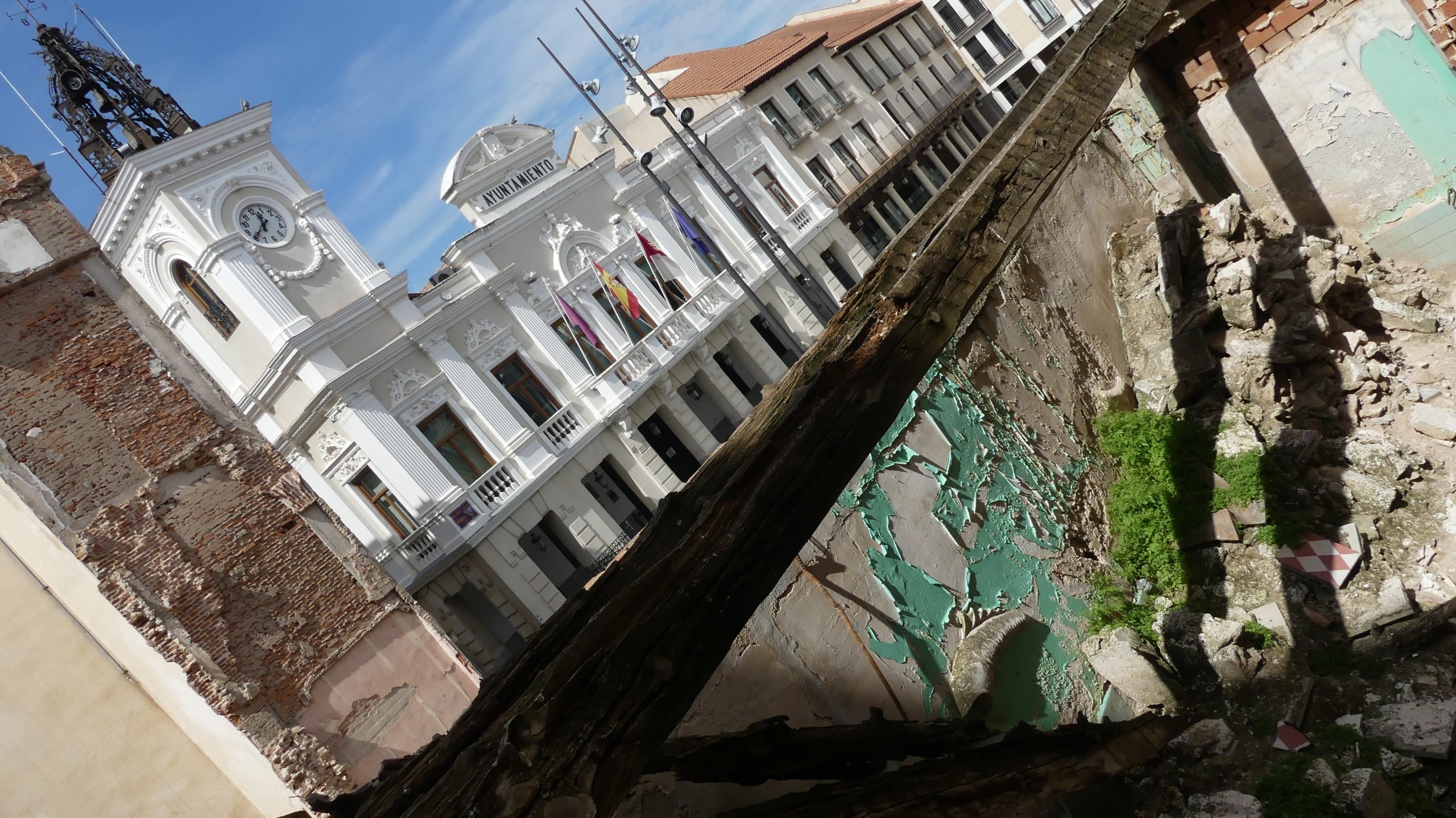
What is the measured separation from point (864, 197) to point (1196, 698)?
78.0 ft

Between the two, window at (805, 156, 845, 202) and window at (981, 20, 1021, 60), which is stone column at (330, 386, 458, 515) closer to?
window at (805, 156, 845, 202)

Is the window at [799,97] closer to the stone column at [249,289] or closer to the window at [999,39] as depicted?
the window at [999,39]

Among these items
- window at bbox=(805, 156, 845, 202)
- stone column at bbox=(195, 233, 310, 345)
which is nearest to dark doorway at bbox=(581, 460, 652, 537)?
stone column at bbox=(195, 233, 310, 345)

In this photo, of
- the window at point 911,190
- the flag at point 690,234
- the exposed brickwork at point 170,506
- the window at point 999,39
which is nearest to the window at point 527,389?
the flag at point 690,234

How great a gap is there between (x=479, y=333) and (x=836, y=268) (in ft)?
38.2

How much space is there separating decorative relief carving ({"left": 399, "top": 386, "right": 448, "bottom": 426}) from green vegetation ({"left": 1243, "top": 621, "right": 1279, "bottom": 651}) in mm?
15189

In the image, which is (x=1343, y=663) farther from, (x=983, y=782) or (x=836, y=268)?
(x=836, y=268)

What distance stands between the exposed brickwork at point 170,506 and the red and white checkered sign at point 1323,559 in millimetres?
6214

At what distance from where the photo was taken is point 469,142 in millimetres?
20031

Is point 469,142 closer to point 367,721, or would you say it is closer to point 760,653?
point 367,721

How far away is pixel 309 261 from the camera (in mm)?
17703

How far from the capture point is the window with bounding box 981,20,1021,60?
35.3 m

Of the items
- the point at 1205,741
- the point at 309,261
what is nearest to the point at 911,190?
the point at 309,261

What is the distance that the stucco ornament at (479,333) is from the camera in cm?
1873
